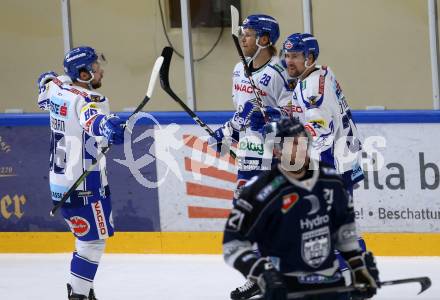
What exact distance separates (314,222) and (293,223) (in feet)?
0.30

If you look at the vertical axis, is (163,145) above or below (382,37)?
below

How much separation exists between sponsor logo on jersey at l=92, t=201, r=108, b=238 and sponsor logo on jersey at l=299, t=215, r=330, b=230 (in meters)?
2.16

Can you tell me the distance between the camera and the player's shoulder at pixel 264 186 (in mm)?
4070

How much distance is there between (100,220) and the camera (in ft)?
20.1

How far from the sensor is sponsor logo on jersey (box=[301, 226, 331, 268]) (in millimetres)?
4133

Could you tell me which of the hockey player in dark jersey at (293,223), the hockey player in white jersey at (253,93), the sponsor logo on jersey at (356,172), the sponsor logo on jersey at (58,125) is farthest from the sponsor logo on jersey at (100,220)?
the hockey player in dark jersey at (293,223)

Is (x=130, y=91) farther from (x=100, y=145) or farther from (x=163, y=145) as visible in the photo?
(x=100, y=145)

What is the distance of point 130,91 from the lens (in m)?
8.12

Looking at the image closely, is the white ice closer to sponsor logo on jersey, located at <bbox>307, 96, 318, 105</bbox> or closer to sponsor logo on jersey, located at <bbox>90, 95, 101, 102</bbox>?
sponsor logo on jersey, located at <bbox>307, 96, 318, 105</bbox>

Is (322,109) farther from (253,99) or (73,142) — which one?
(73,142)

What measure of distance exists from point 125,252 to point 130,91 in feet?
3.76

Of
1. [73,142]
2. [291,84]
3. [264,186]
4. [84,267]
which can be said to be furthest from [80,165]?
[264,186]

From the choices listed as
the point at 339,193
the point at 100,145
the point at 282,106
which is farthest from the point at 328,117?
the point at 339,193

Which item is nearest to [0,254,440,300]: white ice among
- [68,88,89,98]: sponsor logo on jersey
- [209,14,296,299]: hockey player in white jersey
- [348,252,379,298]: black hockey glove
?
[209,14,296,299]: hockey player in white jersey
